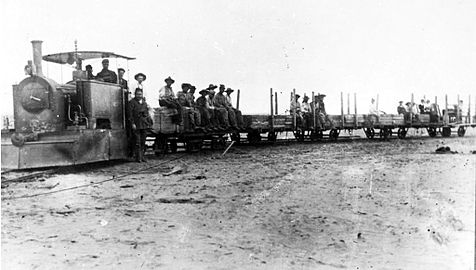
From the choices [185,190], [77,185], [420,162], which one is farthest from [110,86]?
[420,162]

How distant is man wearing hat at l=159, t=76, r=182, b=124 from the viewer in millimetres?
13516

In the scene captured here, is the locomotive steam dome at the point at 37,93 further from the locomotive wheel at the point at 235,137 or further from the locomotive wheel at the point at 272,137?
the locomotive wheel at the point at 272,137

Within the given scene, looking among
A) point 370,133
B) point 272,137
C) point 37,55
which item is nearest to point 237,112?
point 272,137

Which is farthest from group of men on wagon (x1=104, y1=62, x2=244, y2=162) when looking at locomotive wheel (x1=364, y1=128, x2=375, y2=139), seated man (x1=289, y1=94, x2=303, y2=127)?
locomotive wheel (x1=364, y1=128, x2=375, y2=139)

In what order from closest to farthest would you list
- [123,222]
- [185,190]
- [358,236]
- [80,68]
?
[358,236]
[123,222]
[185,190]
[80,68]

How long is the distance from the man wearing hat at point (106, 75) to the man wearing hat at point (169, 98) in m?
2.28

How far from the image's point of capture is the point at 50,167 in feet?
29.9

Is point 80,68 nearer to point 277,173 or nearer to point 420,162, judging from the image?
point 277,173

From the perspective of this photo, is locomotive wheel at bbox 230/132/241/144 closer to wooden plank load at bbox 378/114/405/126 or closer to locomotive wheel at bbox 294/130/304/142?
locomotive wheel at bbox 294/130/304/142

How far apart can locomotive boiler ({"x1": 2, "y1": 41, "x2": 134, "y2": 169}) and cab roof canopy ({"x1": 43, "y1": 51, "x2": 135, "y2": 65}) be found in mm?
1066

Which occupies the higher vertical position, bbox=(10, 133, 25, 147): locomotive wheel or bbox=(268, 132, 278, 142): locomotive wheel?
bbox=(10, 133, 25, 147): locomotive wheel

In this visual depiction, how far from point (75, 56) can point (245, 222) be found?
764 centimetres

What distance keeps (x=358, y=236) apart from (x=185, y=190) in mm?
3172

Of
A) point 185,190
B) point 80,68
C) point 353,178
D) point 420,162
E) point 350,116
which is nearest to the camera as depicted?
point 185,190
